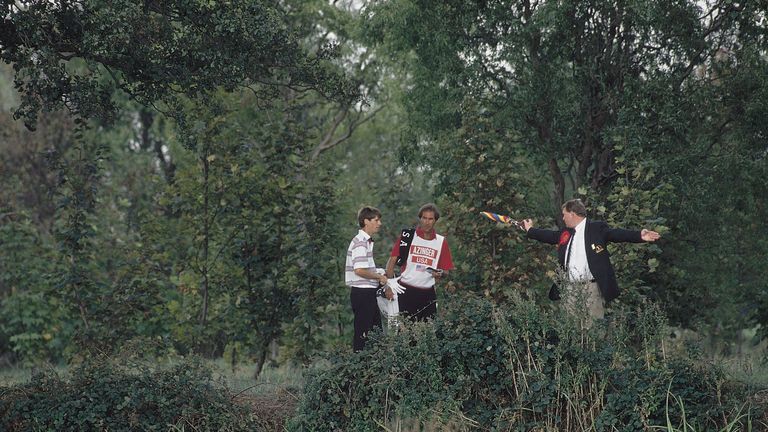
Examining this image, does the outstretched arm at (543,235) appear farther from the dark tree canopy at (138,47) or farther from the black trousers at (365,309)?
the dark tree canopy at (138,47)

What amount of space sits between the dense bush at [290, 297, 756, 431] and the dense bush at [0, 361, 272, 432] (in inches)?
30.8

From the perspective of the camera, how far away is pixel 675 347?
787 centimetres

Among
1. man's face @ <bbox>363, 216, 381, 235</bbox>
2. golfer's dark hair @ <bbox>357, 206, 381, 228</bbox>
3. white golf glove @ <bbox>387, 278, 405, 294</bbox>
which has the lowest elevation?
white golf glove @ <bbox>387, 278, 405, 294</bbox>

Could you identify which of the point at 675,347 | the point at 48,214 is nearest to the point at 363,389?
the point at 675,347

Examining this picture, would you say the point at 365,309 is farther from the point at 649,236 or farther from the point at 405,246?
the point at 649,236

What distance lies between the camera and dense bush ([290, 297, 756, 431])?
715 cm

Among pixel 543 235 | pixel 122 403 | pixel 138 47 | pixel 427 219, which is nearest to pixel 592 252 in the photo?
pixel 543 235

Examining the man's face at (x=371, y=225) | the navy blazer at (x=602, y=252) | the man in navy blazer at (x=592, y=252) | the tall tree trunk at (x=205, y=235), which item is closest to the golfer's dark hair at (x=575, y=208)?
the man in navy blazer at (x=592, y=252)

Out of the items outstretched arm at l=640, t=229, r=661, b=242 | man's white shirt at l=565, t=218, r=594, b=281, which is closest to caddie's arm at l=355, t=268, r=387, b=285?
man's white shirt at l=565, t=218, r=594, b=281

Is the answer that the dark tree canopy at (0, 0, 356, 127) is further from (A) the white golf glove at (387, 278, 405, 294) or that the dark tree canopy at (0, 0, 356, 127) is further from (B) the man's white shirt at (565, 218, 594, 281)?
(B) the man's white shirt at (565, 218, 594, 281)

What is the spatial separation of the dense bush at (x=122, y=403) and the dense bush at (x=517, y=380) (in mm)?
781

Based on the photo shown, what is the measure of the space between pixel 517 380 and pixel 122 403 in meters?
3.15

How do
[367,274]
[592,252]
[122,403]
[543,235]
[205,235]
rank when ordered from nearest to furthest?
[122,403] < [592,252] < [367,274] < [543,235] < [205,235]

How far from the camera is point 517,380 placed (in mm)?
7355
